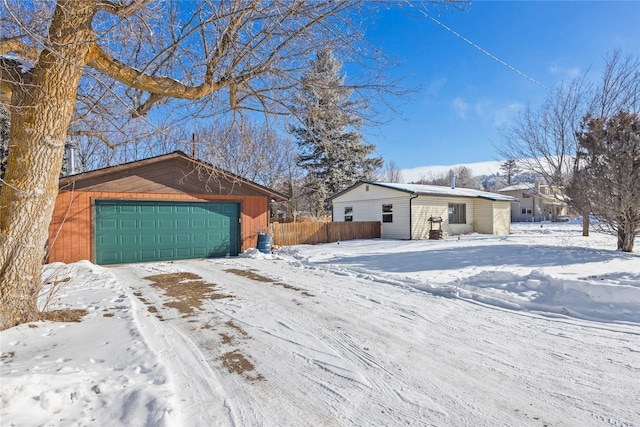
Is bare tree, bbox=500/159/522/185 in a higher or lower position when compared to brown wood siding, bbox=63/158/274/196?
higher

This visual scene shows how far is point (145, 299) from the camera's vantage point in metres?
5.43

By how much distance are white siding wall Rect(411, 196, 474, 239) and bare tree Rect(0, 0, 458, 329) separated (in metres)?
12.4

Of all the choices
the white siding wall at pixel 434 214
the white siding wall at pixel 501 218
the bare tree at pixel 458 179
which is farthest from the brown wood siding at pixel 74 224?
the bare tree at pixel 458 179

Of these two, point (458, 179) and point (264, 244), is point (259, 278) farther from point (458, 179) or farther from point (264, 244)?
point (458, 179)

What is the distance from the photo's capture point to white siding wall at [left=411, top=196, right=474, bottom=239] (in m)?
16.8

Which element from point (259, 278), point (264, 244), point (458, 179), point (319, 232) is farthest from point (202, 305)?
point (458, 179)

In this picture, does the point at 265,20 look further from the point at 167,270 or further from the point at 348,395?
the point at 167,270

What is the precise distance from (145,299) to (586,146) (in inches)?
546

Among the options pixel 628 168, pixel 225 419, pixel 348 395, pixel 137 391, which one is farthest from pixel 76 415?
pixel 628 168

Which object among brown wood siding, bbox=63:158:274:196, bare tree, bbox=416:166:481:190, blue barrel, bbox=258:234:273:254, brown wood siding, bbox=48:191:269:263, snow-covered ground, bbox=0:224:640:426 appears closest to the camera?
snow-covered ground, bbox=0:224:640:426

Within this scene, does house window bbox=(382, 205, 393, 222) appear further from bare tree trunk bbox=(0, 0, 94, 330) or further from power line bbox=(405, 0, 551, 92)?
bare tree trunk bbox=(0, 0, 94, 330)

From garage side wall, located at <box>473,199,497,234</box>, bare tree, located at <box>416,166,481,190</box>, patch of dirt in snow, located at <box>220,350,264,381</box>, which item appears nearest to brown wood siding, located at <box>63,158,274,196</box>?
patch of dirt in snow, located at <box>220,350,264,381</box>

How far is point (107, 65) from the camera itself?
4141mm

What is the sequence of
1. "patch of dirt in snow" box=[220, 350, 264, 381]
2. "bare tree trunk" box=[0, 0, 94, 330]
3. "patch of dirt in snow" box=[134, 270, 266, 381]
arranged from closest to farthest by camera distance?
"patch of dirt in snow" box=[220, 350, 264, 381]
"patch of dirt in snow" box=[134, 270, 266, 381]
"bare tree trunk" box=[0, 0, 94, 330]
